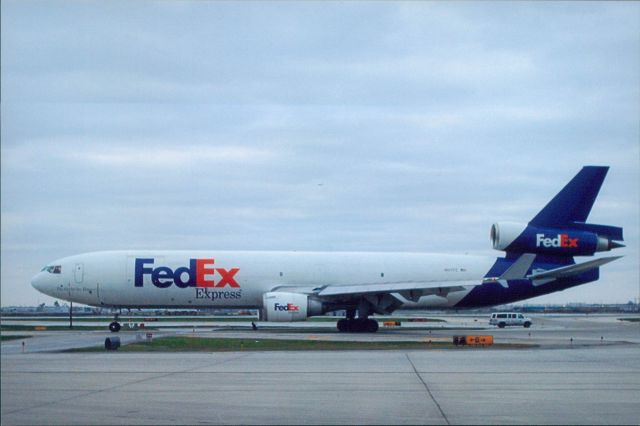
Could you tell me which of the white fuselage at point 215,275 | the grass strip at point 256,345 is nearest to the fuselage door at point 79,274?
the white fuselage at point 215,275

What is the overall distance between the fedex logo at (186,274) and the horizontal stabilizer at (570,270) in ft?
63.3

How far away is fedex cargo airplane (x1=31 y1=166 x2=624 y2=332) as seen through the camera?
4747 centimetres

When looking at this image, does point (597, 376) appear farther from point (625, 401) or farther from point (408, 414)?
point (408, 414)

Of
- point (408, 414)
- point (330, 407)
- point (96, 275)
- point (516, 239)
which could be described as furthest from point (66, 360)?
point (516, 239)

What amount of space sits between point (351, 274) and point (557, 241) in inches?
513

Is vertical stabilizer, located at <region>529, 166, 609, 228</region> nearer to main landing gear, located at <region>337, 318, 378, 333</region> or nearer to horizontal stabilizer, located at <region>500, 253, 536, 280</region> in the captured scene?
horizontal stabilizer, located at <region>500, 253, 536, 280</region>

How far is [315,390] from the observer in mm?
17031

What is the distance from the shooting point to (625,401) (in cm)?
1566

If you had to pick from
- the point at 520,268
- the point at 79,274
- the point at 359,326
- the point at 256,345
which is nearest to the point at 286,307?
the point at 359,326

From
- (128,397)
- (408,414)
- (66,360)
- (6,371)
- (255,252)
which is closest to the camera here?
(6,371)

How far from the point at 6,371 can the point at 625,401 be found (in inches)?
462

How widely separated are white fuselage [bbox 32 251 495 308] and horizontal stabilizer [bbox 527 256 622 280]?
376 cm

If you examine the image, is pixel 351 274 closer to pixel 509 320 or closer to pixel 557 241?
pixel 557 241

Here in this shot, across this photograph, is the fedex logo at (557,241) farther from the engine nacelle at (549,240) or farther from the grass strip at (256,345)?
the grass strip at (256,345)
